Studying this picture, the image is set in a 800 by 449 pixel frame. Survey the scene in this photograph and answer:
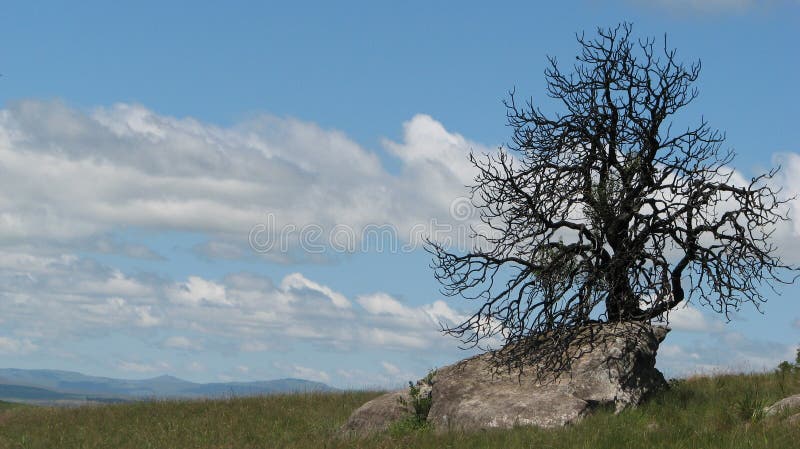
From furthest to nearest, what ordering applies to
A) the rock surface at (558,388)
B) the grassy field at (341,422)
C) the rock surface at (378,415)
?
the rock surface at (378,415)
the rock surface at (558,388)
the grassy field at (341,422)

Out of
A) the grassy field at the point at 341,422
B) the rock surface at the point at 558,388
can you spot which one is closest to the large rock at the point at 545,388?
the rock surface at the point at 558,388

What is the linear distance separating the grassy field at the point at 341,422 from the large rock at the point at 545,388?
633 millimetres

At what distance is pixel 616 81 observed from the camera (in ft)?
73.2

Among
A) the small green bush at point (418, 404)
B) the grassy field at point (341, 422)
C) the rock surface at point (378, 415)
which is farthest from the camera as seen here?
the rock surface at point (378, 415)

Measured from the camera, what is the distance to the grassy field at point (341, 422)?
14.7 m

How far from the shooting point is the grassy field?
1473cm

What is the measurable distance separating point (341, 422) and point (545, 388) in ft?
20.4

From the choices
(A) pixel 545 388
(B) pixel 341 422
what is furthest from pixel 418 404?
(A) pixel 545 388

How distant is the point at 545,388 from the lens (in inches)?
766

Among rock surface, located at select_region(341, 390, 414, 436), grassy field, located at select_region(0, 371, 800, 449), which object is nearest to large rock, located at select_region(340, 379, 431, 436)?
rock surface, located at select_region(341, 390, 414, 436)

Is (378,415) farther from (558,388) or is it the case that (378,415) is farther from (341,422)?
(558,388)

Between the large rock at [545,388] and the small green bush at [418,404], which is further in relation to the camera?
the small green bush at [418,404]

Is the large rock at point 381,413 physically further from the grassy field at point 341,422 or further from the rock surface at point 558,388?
the rock surface at point 558,388

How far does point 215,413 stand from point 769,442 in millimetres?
15571
